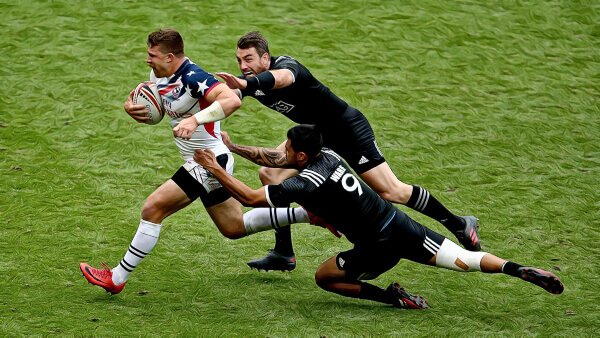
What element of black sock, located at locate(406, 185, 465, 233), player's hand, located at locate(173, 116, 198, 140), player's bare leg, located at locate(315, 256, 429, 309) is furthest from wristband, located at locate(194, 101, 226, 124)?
black sock, located at locate(406, 185, 465, 233)

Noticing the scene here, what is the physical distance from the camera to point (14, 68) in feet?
39.6

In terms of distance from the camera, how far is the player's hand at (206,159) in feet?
23.2

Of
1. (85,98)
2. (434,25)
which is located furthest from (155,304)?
(434,25)

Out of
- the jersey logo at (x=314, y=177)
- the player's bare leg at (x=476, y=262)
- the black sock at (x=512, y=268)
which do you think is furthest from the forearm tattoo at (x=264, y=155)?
the black sock at (x=512, y=268)

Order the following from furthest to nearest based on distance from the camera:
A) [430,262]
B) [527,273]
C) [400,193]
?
[400,193] → [430,262] → [527,273]

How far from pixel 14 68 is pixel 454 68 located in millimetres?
5620

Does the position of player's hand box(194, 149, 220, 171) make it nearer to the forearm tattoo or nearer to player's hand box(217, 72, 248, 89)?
player's hand box(217, 72, 248, 89)

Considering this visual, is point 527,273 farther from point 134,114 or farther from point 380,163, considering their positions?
point 134,114

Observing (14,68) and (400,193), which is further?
(14,68)

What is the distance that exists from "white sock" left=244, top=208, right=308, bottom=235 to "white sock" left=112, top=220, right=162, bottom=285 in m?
0.81

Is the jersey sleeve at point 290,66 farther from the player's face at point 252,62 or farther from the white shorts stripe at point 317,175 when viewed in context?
the white shorts stripe at point 317,175

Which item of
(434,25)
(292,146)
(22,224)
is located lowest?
(22,224)

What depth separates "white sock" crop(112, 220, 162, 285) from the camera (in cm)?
742

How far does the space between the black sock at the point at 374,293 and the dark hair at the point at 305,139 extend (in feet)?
3.88
